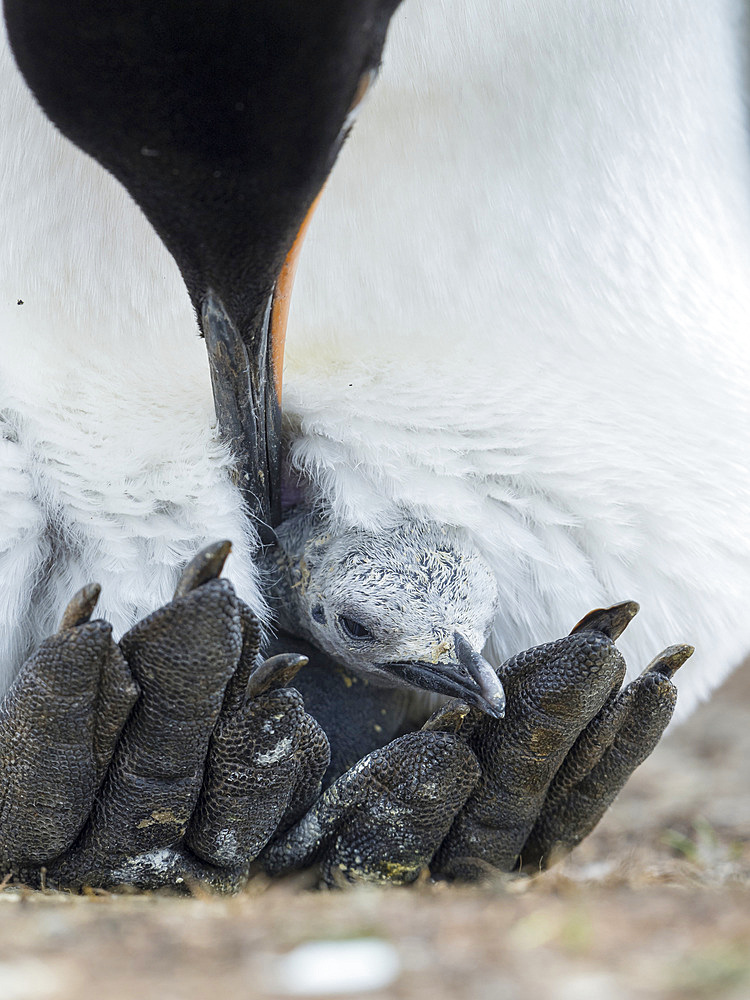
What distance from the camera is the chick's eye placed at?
149 centimetres

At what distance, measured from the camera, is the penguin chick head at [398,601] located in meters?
1.43

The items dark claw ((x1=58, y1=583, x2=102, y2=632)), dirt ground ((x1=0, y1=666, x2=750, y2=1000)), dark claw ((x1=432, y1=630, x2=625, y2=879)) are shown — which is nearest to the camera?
dirt ground ((x1=0, y1=666, x2=750, y2=1000))

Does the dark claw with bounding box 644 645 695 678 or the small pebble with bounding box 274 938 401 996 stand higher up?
the dark claw with bounding box 644 645 695 678

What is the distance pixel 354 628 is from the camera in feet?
4.94

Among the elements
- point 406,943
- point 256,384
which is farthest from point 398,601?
point 406,943

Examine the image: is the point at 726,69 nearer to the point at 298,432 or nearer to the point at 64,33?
the point at 298,432

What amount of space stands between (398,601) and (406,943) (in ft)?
1.90

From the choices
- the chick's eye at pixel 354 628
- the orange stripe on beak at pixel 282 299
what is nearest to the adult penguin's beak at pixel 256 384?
the orange stripe on beak at pixel 282 299

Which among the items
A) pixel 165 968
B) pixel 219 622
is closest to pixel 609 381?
pixel 219 622

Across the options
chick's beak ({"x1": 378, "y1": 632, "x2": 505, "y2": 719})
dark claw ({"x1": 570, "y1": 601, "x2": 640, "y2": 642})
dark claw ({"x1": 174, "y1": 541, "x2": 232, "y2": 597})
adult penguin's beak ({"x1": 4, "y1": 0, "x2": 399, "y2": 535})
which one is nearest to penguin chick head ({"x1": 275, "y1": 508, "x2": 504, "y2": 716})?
chick's beak ({"x1": 378, "y1": 632, "x2": 505, "y2": 719})

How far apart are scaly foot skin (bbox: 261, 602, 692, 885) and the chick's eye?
0.14 metres

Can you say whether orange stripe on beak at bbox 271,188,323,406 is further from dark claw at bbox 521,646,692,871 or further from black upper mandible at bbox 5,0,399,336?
dark claw at bbox 521,646,692,871

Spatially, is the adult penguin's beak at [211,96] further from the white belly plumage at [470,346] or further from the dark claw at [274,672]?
the dark claw at [274,672]

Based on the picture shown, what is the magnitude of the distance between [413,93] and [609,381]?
49 cm
